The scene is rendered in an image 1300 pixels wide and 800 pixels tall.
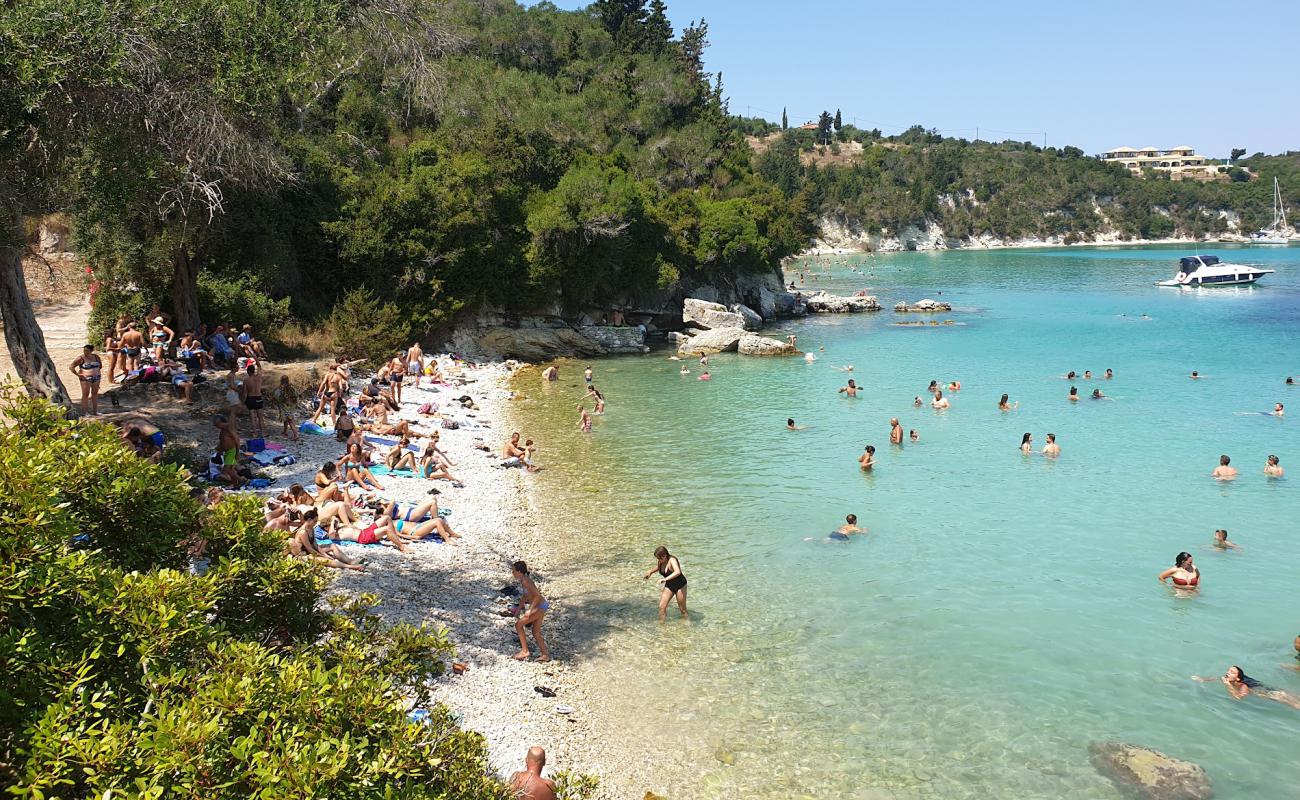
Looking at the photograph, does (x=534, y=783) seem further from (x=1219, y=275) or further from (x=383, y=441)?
(x=1219, y=275)

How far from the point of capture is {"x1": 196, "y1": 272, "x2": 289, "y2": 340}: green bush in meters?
25.5

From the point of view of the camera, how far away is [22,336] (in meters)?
14.6

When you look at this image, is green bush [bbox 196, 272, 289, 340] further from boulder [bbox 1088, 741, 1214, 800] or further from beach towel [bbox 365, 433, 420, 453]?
boulder [bbox 1088, 741, 1214, 800]

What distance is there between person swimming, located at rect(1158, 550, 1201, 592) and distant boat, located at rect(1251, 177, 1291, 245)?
576 feet

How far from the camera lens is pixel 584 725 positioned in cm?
1005

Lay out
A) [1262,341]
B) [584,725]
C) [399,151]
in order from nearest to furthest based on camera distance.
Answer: [584,725] < [399,151] < [1262,341]

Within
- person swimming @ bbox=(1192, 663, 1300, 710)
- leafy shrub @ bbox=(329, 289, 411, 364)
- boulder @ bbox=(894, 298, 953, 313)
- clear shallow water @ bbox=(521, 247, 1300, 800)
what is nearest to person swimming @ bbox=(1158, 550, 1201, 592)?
clear shallow water @ bbox=(521, 247, 1300, 800)

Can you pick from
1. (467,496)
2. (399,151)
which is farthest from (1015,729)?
(399,151)

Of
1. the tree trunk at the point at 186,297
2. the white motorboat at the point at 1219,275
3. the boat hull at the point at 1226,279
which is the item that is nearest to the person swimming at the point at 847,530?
the tree trunk at the point at 186,297

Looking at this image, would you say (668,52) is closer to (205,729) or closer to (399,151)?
(399,151)

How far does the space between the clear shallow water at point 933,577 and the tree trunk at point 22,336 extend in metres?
9.36

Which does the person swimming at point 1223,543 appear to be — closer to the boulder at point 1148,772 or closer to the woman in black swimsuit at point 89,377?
the boulder at point 1148,772

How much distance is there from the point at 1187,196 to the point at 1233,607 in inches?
7410

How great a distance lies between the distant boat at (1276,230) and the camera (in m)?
155
